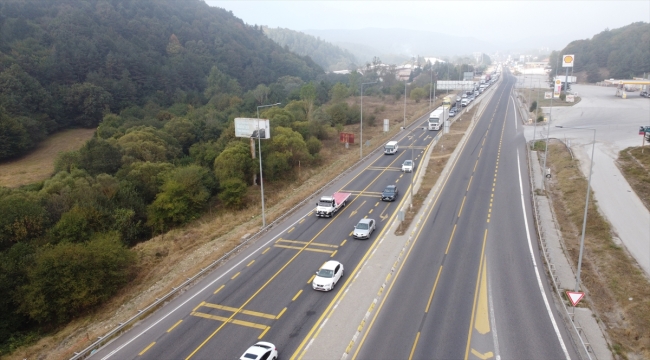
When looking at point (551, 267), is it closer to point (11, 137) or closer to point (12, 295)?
point (12, 295)

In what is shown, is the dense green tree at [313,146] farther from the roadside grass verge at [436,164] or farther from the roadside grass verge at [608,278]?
the roadside grass verge at [608,278]

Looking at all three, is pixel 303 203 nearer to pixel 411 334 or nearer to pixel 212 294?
pixel 212 294

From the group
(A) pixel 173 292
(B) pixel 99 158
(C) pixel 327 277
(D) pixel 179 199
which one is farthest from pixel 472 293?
→ (B) pixel 99 158

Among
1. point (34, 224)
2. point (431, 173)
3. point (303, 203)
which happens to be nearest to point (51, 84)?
point (34, 224)

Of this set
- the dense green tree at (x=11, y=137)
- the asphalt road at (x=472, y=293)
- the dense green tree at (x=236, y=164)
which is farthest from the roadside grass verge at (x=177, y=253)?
the dense green tree at (x=11, y=137)

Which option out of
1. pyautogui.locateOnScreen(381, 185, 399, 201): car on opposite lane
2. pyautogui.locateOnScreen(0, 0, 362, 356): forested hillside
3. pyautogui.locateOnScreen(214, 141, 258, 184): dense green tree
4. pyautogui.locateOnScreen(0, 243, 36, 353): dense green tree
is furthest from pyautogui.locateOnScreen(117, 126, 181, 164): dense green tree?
pyautogui.locateOnScreen(381, 185, 399, 201): car on opposite lane

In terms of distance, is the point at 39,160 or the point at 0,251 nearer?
the point at 0,251
